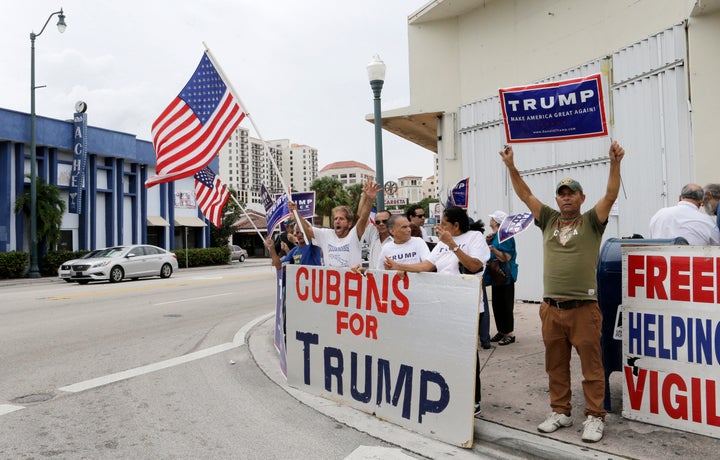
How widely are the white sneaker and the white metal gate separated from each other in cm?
364

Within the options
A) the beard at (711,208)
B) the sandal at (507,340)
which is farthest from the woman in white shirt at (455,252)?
the sandal at (507,340)

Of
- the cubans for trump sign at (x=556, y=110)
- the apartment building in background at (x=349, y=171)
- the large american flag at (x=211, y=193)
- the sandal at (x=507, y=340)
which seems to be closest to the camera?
the cubans for trump sign at (x=556, y=110)

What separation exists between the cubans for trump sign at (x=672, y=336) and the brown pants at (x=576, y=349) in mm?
328

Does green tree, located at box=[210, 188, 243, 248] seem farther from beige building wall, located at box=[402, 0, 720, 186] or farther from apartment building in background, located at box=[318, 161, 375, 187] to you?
apartment building in background, located at box=[318, 161, 375, 187]

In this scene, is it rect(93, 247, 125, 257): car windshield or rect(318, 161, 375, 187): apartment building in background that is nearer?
rect(93, 247, 125, 257): car windshield

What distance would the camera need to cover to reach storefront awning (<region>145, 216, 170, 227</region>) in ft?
111

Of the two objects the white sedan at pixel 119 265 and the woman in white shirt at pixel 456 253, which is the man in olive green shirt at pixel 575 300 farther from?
the white sedan at pixel 119 265

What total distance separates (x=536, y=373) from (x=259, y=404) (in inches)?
110

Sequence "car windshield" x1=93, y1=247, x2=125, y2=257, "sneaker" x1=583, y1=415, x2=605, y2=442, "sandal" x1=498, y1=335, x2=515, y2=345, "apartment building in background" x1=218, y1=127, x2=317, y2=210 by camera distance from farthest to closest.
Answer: "apartment building in background" x1=218, y1=127, x2=317, y2=210 → "car windshield" x1=93, y1=247, x2=125, y2=257 → "sandal" x1=498, y1=335, x2=515, y2=345 → "sneaker" x1=583, y1=415, x2=605, y2=442

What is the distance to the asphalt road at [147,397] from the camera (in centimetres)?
414

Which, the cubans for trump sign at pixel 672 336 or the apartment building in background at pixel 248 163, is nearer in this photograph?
the cubans for trump sign at pixel 672 336

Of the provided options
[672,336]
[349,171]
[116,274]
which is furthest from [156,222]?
[349,171]

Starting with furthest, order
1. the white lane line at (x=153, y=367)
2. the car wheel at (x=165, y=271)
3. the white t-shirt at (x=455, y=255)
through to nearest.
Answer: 1. the car wheel at (x=165, y=271)
2. the white lane line at (x=153, y=367)
3. the white t-shirt at (x=455, y=255)

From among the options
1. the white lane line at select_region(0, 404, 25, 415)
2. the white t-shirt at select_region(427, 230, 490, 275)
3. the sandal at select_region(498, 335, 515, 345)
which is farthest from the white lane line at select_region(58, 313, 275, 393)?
the white t-shirt at select_region(427, 230, 490, 275)
